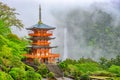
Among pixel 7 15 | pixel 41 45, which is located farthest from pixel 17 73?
pixel 41 45

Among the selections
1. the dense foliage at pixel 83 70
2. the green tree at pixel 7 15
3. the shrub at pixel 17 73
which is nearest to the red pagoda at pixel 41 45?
the dense foliage at pixel 83 70

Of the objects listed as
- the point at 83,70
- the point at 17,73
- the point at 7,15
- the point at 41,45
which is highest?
the point at 7,15

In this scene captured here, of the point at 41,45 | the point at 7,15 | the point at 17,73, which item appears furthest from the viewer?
the point at 41,45

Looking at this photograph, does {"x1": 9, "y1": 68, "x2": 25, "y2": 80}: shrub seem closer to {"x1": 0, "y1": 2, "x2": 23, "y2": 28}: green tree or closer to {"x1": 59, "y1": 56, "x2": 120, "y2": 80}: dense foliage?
{"x1": 59, "y1": 56, "x2": 120, "y2": 80}: dense foliage

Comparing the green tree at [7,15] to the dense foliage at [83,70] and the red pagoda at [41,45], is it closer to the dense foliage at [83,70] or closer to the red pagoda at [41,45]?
the red pagoda at [41,45]

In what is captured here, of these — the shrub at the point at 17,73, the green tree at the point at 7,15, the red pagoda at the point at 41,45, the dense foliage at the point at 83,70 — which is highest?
the green tree at the point at 7,15

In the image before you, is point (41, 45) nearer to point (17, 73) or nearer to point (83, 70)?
point (83, 70)

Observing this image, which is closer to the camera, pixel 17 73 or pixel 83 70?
pixel 17 73

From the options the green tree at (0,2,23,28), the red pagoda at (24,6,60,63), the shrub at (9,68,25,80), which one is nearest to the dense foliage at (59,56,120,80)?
the red pagoda at (24,6,60,63)

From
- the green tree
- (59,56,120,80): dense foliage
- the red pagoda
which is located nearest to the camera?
(59,56,120,80): dense foliage

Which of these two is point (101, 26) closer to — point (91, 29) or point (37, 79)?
point (91, 29)

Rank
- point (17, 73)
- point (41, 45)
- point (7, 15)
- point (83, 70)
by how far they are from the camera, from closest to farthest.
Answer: point (17, 73) < point (7, 15) < point (83, 70) < point (41, 45)

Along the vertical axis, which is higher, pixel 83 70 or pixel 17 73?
pixel 83 70

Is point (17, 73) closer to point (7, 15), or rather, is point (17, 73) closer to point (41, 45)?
point (7, 15)
